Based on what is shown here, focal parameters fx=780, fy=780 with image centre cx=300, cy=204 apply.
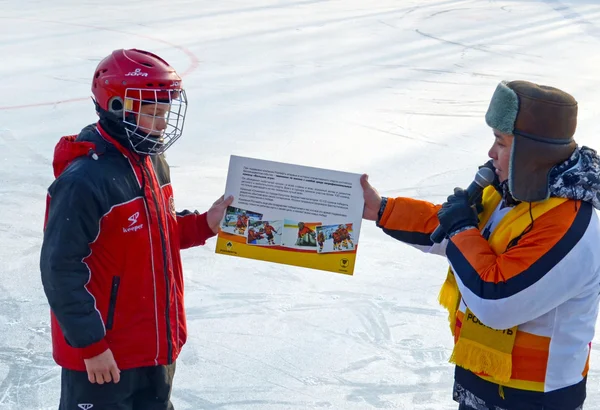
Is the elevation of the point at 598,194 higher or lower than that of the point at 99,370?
higher

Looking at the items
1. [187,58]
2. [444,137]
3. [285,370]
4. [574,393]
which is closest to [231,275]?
[285,370]

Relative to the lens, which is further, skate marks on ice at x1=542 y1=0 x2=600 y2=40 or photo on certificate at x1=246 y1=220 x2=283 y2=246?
skate marks on ice at x1=542 y1=0 x2=600 y2=40

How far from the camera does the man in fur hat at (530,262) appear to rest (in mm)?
1965

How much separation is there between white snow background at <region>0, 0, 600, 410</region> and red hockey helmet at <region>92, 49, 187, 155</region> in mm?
1247

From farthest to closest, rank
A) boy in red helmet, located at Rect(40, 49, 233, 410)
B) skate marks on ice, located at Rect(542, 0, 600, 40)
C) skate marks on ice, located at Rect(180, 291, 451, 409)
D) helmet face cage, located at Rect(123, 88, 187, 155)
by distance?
skate marks on ice, located at Rect(542, 0, 600, 40), skate marks on ice, located at Rect(180, 291, 451, 409), helmet face cage, located at Rect(123, 88, 187, 155), boy in red helmet, located at Rect(40, 49, 233, 410)

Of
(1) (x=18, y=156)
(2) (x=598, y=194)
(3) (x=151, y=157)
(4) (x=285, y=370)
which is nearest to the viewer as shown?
(2) (x=598, y=194)

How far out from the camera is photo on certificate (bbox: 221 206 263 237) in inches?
98.8

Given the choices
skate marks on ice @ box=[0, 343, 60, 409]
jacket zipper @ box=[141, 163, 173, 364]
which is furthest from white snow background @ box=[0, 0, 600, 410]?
jacket zipper @ box=[141, 163, 173, 364]

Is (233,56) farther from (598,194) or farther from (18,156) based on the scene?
(598,194)

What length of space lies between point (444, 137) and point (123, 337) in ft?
15.4

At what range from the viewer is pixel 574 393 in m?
2.12

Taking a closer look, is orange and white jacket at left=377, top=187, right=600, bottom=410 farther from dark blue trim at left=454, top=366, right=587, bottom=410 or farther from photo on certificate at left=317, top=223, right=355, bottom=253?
photo on certificate at left=317, top=223, right=355, bottom=253

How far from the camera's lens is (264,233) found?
8.24 feet

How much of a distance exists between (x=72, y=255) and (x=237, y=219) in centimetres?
62
